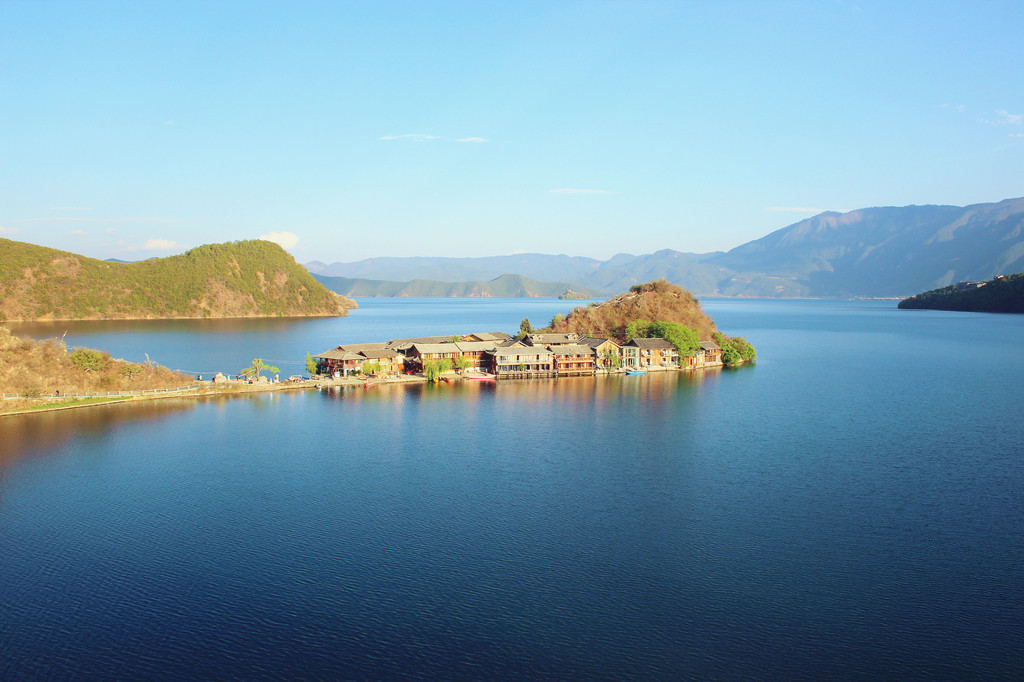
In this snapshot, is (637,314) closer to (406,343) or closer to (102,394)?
(406,343)

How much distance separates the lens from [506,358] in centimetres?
4591

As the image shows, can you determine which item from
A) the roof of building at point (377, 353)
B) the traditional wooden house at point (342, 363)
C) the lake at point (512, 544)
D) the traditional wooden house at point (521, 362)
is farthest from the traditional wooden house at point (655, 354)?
the traditional wooden house at point (342, 363)

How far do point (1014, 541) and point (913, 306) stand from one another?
150 meters

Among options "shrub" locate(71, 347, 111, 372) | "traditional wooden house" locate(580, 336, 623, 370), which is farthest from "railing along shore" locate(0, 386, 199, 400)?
"traditional wooden house" locate(580, 336, 623, 370)

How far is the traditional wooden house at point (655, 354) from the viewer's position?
49906 mm

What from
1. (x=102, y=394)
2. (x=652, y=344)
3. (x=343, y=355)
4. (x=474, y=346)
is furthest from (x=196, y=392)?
(x=652, y=344)

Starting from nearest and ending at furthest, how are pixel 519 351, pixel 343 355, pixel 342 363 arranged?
pixel 342 363 < pixel 343 355 < pixel 519 351

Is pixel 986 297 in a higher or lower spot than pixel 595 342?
higher

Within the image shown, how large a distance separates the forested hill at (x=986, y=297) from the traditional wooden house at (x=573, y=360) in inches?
3974

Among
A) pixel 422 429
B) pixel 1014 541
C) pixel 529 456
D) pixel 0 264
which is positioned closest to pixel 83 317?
pixel 0 264

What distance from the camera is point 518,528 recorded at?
1775cm

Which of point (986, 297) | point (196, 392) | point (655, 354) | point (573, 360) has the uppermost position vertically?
point (986, 297)

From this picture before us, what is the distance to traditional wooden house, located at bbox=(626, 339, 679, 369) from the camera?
49906mm

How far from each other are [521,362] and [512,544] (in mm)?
29688
